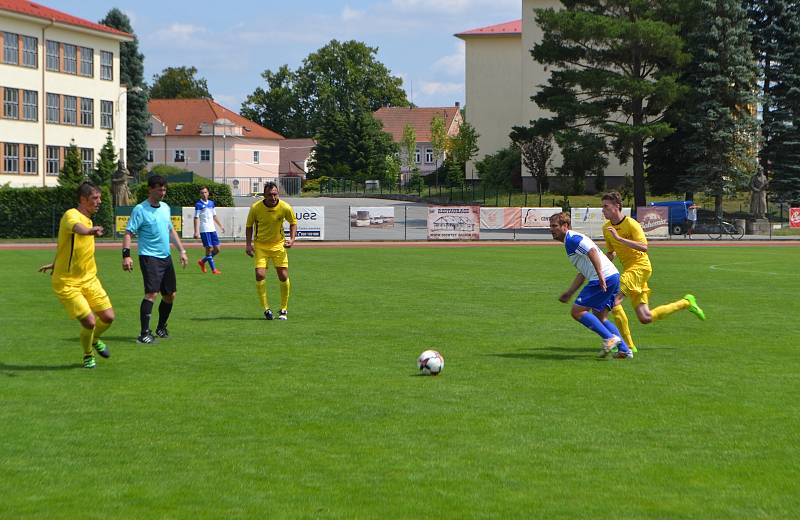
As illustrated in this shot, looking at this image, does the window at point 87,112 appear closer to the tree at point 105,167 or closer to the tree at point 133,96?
the tree at point 105,167

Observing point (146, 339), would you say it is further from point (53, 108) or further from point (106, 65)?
point (106, 65)

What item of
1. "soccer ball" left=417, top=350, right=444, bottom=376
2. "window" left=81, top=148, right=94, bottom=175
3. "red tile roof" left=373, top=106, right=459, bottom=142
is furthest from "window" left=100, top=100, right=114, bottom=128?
"red tile roof" left=373, top=106, right=459, bottom=142

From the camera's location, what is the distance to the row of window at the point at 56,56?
219 feet

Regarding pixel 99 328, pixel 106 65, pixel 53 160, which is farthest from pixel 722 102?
pixel 99 328

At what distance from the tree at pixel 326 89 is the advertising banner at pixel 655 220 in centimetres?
8953

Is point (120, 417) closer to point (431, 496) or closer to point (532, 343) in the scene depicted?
point (431, 496)

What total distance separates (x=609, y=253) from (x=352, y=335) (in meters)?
3.66

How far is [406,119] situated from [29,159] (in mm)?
79668

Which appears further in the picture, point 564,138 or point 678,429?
point 564,138

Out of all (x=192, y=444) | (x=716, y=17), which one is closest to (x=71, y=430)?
(x=192, y=444)

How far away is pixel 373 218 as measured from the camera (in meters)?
53.9

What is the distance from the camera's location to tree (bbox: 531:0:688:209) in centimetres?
5847

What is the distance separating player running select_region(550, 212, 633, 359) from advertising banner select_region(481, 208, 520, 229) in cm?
4138

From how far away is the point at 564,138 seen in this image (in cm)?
5934
